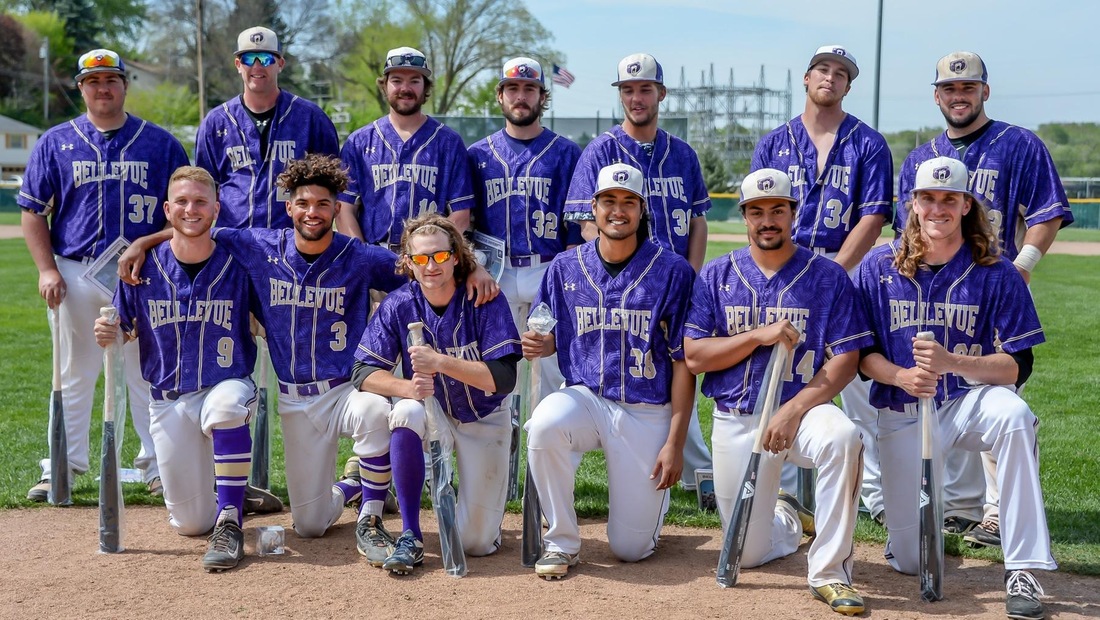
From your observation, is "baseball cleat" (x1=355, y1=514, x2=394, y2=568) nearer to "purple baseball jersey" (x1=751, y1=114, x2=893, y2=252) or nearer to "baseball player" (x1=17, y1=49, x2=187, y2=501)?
"baseball player" (x1=17, y1=49, x2=187, y2=501)

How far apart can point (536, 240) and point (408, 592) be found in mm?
2413

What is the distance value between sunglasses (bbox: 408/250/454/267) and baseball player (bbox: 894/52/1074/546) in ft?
7.93

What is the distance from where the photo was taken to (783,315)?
4930mm

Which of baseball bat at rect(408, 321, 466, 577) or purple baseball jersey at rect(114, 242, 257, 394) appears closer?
baseball bat at rect(408, 321, 466, 577)

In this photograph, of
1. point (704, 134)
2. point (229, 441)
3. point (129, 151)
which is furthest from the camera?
point (704, 134)

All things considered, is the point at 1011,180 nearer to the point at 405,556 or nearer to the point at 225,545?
the point at 405,556

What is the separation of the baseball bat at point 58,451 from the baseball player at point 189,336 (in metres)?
0.78

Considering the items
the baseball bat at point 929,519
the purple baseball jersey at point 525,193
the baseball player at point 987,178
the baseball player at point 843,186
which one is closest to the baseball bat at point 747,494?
→ the baseball bat at point 929,519

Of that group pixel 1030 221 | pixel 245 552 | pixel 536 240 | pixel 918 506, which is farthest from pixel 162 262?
pixel 1030 221

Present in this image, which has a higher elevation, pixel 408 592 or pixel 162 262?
pixel 162 262

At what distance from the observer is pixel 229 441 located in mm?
5254

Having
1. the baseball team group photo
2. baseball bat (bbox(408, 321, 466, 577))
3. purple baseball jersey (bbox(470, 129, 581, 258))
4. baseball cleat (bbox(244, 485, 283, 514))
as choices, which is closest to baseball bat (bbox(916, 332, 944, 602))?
the baseball team group photo

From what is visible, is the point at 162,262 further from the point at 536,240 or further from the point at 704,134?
the point at 704,134

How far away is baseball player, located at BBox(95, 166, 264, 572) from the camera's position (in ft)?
17.8
